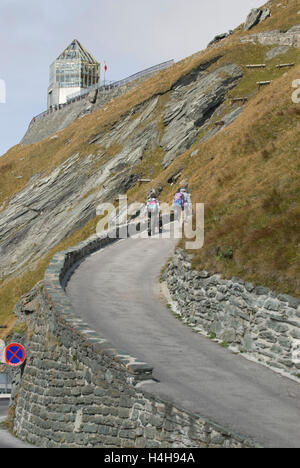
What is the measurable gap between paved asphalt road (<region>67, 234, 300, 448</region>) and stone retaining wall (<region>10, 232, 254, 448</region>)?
0.36 meters

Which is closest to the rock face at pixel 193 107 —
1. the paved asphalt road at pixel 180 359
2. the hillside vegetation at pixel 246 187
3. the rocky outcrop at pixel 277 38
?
the hillside vegetation at pixel 246 187

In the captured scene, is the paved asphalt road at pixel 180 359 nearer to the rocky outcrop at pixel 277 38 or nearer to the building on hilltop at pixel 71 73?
the rocky outcrop at pixel 277 38

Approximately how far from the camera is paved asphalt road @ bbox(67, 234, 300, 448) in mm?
9375

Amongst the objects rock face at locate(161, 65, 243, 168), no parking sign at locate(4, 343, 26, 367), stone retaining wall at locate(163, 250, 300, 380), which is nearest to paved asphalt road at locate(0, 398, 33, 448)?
no parking sign at locate(4, 343, 26, 367)

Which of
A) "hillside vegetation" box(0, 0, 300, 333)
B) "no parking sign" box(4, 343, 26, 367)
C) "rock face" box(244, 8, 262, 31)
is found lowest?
"no parking sign" box(4, 343, 26, 367)

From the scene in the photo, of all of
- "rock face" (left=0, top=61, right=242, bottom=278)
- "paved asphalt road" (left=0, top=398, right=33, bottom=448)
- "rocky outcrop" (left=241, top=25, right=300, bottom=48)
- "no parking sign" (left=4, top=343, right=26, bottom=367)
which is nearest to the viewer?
"paved asphalt road" (left=0, top=398, right=33, bottom=448)

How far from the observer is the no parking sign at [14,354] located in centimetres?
1642

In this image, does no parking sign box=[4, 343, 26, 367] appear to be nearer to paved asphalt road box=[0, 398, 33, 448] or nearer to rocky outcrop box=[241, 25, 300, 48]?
paved asphalt road box=[0, 398, 33, 448]

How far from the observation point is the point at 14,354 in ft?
54.6

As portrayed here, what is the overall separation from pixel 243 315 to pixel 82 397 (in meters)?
4.41

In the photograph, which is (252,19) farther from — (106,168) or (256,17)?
(106,168)

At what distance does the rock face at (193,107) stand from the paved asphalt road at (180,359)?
2355 cm

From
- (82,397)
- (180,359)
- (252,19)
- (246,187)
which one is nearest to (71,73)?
(252,19)
